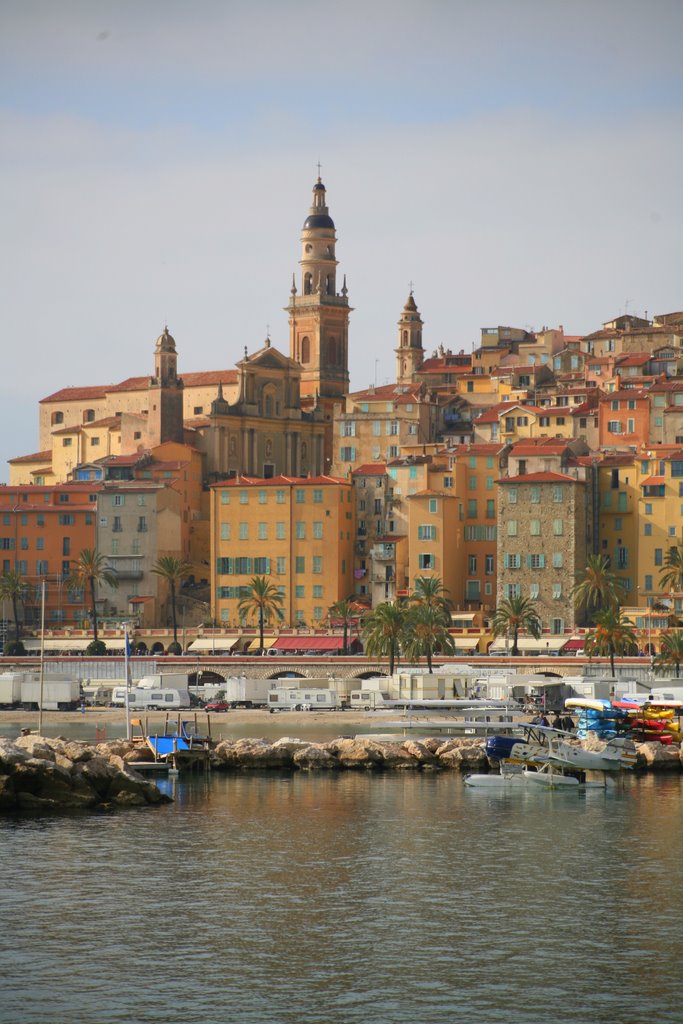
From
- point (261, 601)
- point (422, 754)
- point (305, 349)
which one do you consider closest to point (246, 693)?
point (261, 601)

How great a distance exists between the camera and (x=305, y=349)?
172 m

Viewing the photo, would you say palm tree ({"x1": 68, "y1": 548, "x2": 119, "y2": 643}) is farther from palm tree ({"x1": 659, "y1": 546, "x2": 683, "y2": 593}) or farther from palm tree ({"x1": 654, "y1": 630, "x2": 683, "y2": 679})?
palm tree ({"x1": 654, "y1": 630, "x2": 683, "y2": 679})

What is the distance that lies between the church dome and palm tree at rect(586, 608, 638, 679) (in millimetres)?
70968

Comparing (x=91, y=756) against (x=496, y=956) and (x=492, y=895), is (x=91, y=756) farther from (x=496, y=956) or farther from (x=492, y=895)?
(x=496, y=956)

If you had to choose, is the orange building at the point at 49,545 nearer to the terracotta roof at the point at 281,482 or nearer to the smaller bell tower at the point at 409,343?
the terracotta roof at the point at 281,482

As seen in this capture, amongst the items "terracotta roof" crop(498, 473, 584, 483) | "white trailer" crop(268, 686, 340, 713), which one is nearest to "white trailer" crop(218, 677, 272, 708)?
"white trailer" crop(268, 686, 340, 713)

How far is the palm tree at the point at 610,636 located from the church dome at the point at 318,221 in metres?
71.0

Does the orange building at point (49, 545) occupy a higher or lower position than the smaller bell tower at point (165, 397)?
lower

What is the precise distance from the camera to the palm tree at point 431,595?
116250 mm

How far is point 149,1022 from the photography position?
38312 millimetres

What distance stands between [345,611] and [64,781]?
5707 cm

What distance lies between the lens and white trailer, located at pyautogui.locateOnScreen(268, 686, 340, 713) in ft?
358

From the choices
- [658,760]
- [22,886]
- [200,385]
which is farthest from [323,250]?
[22,886]

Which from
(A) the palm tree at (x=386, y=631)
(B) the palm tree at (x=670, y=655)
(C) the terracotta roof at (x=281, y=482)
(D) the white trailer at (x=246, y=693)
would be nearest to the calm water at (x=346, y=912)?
(B) the palm tree at (x=670, y=655)
